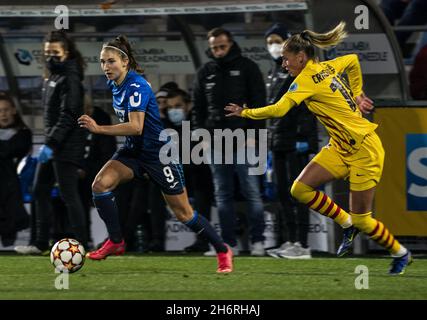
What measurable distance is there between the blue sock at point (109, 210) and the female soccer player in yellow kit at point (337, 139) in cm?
133

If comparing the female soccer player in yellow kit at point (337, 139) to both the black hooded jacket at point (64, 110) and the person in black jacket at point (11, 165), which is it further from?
the person in black jacket at point (11, 165)

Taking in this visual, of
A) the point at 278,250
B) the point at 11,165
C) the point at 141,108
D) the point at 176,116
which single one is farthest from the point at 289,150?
the point at 11,165

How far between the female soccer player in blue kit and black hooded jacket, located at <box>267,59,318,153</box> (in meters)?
1.89

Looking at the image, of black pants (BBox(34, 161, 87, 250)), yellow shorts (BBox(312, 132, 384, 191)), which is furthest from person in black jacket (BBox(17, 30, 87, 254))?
yellow shorts (BBox(312, 132, 384, 191))

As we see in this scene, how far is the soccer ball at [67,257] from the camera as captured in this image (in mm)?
9914

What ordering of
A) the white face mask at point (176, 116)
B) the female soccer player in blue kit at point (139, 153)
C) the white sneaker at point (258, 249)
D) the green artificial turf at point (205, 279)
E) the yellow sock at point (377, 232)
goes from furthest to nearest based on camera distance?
1. the white face mask at point (176, 116)
2. the white sneaker at point (258, 249)
3. the female soccer player in blue kit at point (139, 153)
4. the yellow sock at point (377, 232)
5. the green artificial turf at point (205, 279)

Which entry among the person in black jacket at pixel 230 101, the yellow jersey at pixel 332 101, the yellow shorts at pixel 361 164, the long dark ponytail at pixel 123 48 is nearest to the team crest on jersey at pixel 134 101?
the long dark ponytail at pixel 123 48

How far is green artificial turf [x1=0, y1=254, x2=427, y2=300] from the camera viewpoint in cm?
870

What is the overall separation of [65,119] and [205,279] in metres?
2.67

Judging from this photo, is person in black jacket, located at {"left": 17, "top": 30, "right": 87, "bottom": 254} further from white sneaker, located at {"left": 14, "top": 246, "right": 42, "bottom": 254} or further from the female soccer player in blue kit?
the female soccer player in blue kit

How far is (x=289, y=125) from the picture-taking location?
38.5 ft

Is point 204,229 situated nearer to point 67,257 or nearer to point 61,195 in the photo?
point 67,257
